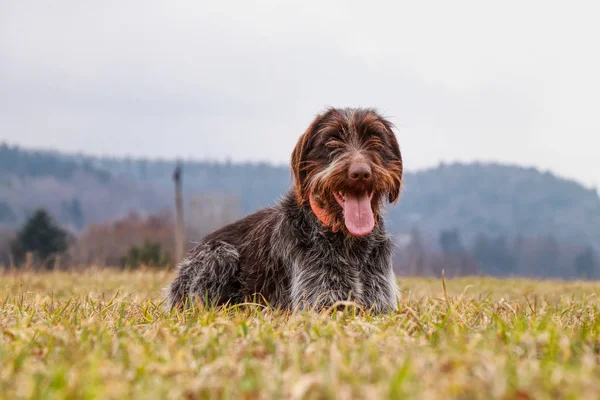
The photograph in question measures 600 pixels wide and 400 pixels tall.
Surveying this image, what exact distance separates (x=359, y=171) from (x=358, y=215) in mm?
498

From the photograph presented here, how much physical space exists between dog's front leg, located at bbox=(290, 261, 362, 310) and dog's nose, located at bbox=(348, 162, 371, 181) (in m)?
1.08

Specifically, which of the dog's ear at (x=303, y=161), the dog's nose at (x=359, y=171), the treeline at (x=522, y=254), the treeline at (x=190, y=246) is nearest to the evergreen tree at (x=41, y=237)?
the treeline at (x=190, y=246)

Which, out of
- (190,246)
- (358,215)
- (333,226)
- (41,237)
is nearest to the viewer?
(358,215)

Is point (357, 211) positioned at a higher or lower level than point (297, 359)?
higher

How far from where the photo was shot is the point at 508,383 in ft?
9.09

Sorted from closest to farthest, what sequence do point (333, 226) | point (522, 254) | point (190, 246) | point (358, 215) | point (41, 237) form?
point (358, 215) < point (333, 226) < point (190, 246) < point (41, 237) < point (522, 254)

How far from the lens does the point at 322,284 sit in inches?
250

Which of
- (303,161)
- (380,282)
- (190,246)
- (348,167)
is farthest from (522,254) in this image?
(348,167)

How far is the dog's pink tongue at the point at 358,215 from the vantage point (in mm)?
6012

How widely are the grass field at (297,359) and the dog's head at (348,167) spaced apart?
4.10ft

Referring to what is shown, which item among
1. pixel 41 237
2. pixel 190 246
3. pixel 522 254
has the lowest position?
pixel 522 254

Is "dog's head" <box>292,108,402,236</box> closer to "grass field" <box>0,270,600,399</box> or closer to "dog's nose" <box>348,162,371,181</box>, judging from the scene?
"dog's nose" <box>348,162,371,181</box>

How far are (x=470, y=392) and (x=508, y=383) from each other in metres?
0.22

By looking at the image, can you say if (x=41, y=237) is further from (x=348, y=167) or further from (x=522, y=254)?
(x=522, y=254)
